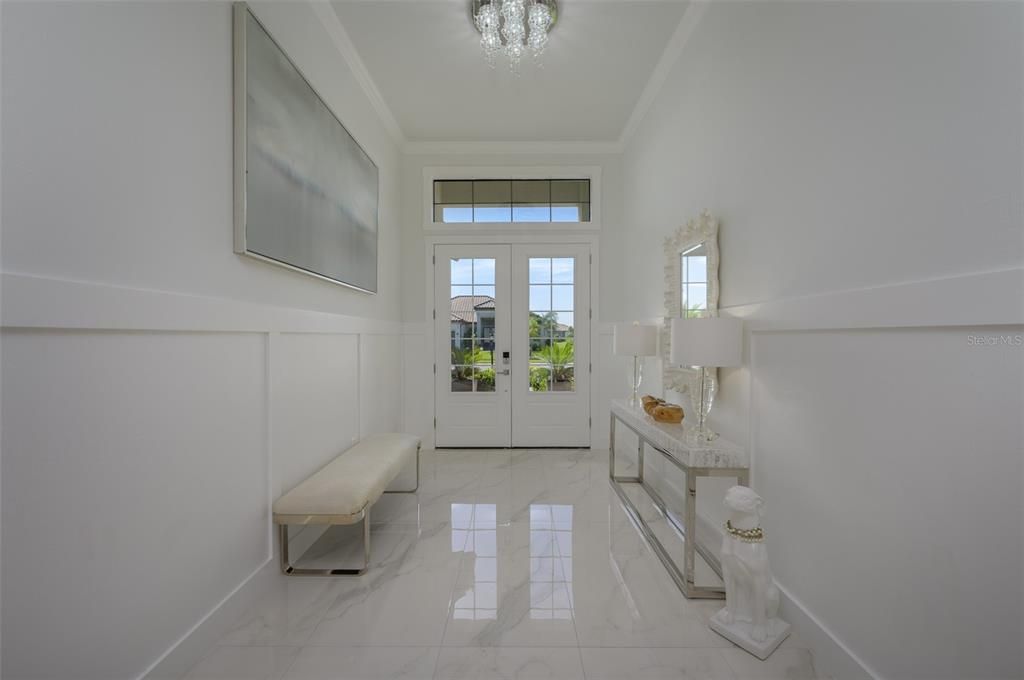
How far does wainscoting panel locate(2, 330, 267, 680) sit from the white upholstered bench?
238 millimetres

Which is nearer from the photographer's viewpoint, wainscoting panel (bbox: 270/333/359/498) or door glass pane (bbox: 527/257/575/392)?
wainscoting panel (bbox: 270/333/359/498)

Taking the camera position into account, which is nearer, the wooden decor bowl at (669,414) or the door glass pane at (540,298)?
the wooden decor bowl at (669,414)

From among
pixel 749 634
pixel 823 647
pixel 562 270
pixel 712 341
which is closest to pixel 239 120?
→ pixel 712 341

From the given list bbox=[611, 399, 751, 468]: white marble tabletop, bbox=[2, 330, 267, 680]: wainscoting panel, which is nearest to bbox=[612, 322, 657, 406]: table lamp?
bbox=[611, 399, 751, 468]: white marble tabletop

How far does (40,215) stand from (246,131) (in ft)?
2.96

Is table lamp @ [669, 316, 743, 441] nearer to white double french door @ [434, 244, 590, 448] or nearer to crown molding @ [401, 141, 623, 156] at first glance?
white double french door @ [434, 244, 590, 448]

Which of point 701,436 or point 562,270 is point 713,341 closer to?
point 701,436

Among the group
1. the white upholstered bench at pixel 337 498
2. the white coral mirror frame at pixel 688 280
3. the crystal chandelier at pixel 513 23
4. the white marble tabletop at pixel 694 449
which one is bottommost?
the white upholstered bench at pixel 337 498

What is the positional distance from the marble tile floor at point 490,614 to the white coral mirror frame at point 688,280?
39.9 inches

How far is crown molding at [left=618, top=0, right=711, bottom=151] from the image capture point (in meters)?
2.56

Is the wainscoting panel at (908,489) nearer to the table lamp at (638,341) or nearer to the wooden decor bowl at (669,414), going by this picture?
the wooden decor bowl at (669,414)

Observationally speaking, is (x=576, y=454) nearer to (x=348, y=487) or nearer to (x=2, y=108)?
(x=348, y=487)

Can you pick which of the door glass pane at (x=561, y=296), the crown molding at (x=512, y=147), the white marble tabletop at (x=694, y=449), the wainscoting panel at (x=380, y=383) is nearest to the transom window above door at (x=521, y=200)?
the crown molding at (x=512, y=147)

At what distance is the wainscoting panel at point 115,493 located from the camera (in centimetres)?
102
